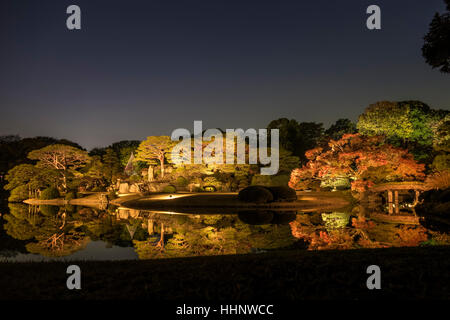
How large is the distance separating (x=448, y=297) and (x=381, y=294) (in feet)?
2.29

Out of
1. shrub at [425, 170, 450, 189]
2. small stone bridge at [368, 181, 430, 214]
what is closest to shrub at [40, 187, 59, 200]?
small stone bridge at [368, 181, 430, 214]

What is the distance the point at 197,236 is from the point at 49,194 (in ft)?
75.2

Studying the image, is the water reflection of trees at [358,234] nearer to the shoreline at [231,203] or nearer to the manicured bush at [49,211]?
the shoreline at [231,203]

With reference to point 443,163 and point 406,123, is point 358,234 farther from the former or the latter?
point 406,123

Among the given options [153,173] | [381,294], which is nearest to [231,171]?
[153,173]

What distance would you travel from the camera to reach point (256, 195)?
783 inches

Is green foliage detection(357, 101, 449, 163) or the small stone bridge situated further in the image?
green foliage detection(357, 101, 449, 163)

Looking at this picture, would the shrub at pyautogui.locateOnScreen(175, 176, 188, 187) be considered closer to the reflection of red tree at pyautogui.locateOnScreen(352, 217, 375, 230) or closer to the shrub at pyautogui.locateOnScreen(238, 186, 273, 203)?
the shrub at pyautogui.locateOnScreen(238, 186, 273, 203)

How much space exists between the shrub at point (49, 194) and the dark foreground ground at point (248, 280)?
84.0 ft

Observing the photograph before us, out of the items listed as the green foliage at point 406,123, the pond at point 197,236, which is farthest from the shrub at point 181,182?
the green foliage at point 406,123

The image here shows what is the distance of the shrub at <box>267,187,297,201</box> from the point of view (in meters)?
20.5

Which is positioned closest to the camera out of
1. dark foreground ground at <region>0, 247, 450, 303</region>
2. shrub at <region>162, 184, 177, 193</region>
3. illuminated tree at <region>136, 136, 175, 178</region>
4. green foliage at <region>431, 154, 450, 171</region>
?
dark foreground ground at <region>0, 247, 450, 303</region>

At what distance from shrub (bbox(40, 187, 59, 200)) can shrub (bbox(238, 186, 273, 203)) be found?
61.9 ft
